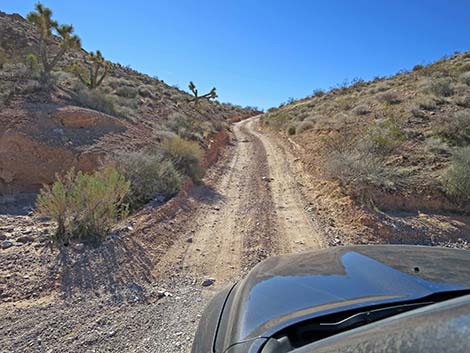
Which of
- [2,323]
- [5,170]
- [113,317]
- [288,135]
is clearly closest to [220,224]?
[113,317]

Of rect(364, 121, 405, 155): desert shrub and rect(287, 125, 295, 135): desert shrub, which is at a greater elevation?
rect(287, 125, 295, 135): desert shrub

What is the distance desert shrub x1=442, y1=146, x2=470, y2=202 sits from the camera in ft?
21.1

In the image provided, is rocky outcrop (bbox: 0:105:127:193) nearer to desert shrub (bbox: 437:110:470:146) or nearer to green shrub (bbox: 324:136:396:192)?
green shrub (bbox: 324:136:396:192)

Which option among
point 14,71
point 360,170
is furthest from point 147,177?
point 14,71

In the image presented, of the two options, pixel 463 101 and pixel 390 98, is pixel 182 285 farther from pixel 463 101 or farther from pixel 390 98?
pixel 390 98

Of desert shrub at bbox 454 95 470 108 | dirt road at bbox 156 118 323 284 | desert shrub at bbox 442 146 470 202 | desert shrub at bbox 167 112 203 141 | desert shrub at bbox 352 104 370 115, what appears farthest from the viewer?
desert shrub at bbox 352 104 370 115

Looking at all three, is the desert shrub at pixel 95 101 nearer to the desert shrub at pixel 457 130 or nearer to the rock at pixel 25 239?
the rock at pixel 25 239

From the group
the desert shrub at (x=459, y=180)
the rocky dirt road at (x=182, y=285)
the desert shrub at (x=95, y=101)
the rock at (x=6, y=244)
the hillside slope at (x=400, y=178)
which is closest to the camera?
the rocky dirt road at (x=182, y=285)

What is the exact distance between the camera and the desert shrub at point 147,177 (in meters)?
7.22

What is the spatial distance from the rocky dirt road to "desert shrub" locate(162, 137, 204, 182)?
84cm

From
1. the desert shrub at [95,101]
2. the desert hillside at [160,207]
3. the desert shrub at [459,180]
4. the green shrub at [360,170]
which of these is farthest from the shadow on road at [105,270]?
the desert shrub at [95,101]

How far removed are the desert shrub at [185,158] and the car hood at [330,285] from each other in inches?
282

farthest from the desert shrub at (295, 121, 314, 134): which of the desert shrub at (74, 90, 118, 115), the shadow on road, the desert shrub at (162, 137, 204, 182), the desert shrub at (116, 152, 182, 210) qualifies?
the shadow on road

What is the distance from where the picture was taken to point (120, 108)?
13.7 meters
